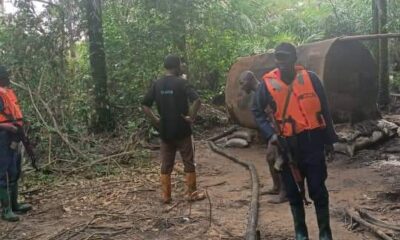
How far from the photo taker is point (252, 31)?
15891mm

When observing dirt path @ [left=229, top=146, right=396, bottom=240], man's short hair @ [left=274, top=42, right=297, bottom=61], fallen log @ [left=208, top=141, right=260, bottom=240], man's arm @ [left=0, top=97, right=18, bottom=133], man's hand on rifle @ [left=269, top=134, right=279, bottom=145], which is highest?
man's short hair @ [left=274, top=42, right=297, bottom=61]

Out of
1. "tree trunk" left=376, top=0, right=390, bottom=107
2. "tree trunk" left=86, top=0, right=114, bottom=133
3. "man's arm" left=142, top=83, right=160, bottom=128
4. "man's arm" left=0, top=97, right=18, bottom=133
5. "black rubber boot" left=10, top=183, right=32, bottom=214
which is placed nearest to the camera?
"man's arm" left=0, top=97, right=18, bottom=133

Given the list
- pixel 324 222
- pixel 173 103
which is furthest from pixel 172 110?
pixel 324 222

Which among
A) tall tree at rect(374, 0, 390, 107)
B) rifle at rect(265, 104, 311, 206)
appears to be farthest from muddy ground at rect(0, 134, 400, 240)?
tall tree at rect(374, 0, 390, 107)

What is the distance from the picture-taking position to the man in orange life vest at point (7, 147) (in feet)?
20.3

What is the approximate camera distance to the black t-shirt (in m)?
6.52

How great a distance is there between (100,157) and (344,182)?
4.33 metres

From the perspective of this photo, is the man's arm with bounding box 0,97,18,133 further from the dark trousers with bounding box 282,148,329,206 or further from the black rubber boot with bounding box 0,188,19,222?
the dark trousers with bounding box 282,148,329,206

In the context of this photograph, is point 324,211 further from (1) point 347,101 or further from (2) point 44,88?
(2) point 44,88

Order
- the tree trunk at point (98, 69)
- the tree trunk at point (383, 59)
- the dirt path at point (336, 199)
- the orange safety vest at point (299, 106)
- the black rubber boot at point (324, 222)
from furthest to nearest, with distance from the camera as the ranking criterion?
the tree trunk at point (383, 59)
the tree trunk at point (98, 69)
the dirt path at point (336, 199)
the black rubber boot at point (324, 222)
the orange safety vest at point (299, 106)

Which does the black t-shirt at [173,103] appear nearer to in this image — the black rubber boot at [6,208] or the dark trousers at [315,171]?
the black rubber boot at [6,208]

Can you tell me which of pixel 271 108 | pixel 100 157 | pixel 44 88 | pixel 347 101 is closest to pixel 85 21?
pixel 44 88

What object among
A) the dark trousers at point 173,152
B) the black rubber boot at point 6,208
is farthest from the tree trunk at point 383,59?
the black rubber boot at point 6,208

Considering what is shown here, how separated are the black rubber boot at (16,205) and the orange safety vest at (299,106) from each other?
3714 mm
